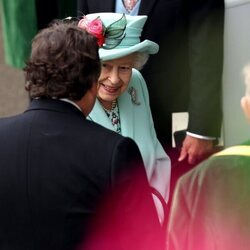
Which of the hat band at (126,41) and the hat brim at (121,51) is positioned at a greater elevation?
the hat band at (126,41)

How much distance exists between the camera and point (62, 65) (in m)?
1.76

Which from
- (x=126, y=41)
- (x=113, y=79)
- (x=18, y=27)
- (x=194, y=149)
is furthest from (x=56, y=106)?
(x=18, y=27)

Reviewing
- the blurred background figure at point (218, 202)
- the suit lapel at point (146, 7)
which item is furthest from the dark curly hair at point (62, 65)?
the suit lapel at point (146, 7)

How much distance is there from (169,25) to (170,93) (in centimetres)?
29

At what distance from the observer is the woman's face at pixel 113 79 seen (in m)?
2.45

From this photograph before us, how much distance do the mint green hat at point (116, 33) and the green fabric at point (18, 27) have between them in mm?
852

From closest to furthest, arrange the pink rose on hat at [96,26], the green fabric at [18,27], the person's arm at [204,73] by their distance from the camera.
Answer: the pink rose on hat at [96,26] → the person's arm at [204,73] → the green fabric at [18,27]

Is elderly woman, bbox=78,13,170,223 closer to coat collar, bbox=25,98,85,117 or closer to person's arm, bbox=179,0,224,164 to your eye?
person's arm, bbox=179,0,224,164

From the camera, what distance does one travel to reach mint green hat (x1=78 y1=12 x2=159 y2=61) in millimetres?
2410

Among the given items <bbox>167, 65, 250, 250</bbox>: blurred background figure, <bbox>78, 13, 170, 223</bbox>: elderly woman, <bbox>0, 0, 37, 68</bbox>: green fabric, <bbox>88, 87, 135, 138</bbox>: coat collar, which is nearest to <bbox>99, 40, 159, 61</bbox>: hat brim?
<bbox>78, 13, 170, 223</bbox>: elderly woman

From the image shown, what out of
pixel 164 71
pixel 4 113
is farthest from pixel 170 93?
pixel 4 113

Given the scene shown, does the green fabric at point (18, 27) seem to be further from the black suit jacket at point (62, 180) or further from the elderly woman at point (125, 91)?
the black suit jacket at point (62, 180)

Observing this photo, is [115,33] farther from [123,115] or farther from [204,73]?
[204,73]

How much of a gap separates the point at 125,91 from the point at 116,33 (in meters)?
0.22
